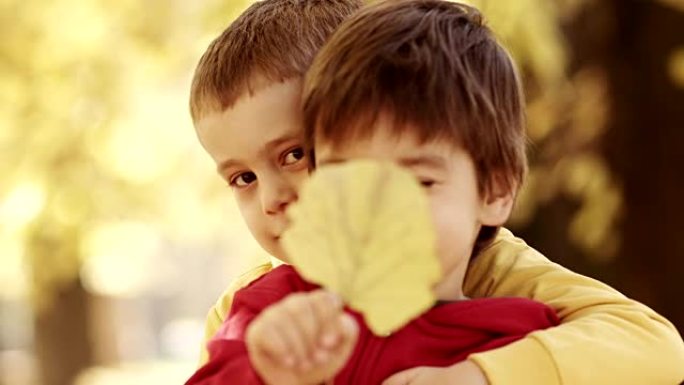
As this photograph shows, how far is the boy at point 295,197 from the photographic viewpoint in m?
1.59

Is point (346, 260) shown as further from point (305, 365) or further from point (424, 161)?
point (424, 161)

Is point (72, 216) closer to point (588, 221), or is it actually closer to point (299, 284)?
point (588, 221)

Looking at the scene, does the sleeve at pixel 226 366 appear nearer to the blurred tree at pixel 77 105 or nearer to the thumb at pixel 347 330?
the thumb at pixel 347 330

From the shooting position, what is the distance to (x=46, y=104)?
577cm

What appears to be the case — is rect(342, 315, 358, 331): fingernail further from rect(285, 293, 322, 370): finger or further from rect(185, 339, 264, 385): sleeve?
rect(185, 339, 264, 385): sleeve

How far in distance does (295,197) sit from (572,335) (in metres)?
0.38

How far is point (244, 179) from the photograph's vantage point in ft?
5.82

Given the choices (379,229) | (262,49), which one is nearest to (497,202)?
(262,49)

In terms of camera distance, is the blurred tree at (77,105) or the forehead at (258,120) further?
the blurred tree at (77,105)

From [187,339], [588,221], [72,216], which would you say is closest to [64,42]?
[72,216]

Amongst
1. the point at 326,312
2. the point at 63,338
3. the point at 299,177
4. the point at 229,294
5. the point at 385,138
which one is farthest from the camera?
the point at 63,338

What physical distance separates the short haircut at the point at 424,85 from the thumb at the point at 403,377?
24 centimetres

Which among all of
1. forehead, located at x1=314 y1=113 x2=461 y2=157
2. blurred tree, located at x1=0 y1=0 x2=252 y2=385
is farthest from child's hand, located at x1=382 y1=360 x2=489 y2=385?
blurred tree, located at x1=0 y1=0 x2=252 y2=385

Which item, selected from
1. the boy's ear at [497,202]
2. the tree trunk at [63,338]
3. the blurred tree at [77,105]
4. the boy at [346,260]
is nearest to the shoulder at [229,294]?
the boy's ear at [497,202]
